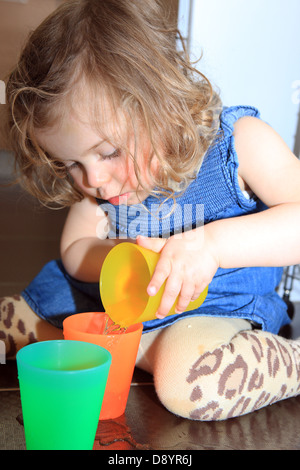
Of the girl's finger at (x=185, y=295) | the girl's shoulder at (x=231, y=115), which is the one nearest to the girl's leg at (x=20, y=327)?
the girl's finger at (x=185, y=295)

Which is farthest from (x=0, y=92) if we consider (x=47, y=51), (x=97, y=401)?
(x=97, y=401)

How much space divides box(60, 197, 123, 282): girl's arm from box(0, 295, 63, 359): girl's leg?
12cm

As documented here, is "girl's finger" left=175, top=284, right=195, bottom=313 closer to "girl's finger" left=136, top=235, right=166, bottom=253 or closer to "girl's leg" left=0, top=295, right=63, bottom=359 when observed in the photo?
"girl's finger" left=136, top=235, right=166, bottom=253

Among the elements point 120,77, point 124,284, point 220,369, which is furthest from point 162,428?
point 120,77

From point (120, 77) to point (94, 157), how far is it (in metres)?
0.13

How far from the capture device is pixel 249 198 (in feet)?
3.30

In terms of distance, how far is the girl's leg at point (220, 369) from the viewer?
0.77 metres

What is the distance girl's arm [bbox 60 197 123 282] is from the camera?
107 cm

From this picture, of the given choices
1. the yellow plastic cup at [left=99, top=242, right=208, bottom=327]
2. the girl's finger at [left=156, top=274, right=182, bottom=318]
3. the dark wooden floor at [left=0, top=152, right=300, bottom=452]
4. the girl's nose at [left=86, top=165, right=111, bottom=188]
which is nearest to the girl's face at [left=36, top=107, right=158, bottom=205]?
the girl's nose at [left=86, top=165, right=111, bottom=188]

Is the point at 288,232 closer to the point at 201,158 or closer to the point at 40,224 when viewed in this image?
the point at 201,158

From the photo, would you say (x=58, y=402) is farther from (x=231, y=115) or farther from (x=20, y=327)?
(x=231, y=115)

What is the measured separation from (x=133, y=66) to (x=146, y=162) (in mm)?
158

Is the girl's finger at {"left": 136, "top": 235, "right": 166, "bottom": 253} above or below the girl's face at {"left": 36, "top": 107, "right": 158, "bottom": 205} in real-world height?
below

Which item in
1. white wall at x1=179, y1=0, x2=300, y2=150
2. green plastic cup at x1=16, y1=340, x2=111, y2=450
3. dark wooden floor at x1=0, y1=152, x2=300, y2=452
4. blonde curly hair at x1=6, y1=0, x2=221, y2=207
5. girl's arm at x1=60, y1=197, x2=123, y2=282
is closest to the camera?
green plastic cup at x1=16, y1=340, x2=111, y2=450
